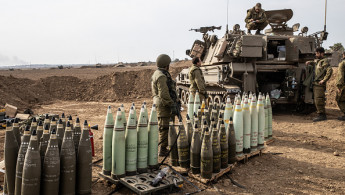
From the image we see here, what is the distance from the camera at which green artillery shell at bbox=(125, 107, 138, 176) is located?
3.95 meters

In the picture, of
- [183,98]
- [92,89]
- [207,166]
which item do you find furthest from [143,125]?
[92,89]

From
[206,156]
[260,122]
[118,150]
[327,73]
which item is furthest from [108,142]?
[327,73]

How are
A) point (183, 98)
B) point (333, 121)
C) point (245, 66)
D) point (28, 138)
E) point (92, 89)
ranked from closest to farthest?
point (28, 138) < point (333, 121) < point (245, 66) < point (183, 98) < point (92, 89)

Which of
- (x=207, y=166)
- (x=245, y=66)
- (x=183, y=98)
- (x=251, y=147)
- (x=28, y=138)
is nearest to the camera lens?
(x=28, y=138)

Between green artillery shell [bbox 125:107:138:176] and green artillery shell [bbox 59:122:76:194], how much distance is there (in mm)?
793

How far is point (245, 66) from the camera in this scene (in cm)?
1029

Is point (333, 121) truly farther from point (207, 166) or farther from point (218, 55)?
point (207, 166)

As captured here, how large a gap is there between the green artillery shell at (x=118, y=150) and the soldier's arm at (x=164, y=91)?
159 centimetres

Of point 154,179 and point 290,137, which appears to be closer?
point 154,179

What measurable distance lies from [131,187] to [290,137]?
530 cm

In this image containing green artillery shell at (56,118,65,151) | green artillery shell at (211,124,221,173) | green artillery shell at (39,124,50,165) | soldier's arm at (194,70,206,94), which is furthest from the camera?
soldier's arm at (194,70,206,94)

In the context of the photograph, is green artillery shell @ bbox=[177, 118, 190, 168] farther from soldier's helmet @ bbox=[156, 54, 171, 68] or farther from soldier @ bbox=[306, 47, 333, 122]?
soldier @ bbox=[306, 47, 333, 122]

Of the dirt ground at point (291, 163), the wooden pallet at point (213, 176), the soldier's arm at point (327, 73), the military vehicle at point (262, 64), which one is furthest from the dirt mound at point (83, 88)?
the wooden pallet at point (213, 176)

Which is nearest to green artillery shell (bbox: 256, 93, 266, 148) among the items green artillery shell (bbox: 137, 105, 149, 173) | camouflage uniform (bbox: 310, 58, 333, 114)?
green artillery shell (bbox: 137, 105, 149, 173)
